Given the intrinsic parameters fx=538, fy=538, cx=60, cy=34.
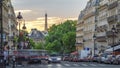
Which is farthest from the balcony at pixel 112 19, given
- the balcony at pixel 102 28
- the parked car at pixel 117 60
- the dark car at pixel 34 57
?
the parked car at pixel 117 60

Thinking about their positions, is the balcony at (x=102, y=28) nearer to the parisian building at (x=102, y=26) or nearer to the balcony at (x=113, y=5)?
the parisian building at (x=102, y=26)

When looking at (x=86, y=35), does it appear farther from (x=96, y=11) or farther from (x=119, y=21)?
(x=119, y=21)

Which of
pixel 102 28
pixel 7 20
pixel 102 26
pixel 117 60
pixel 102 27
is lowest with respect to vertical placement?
pixel 117 60

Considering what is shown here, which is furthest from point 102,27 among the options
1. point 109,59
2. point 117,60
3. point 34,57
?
point 117,60

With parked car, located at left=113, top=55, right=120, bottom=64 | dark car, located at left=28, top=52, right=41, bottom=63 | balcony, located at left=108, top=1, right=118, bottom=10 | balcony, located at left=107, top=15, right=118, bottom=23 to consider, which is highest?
balcony, located at left=108, top=1, right=118, bottom=10

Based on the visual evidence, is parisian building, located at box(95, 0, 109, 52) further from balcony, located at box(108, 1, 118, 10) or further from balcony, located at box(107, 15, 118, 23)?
balcony, located at box(108, 1, 118, 10)

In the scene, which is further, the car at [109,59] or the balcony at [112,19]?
the balcony at [112,19]

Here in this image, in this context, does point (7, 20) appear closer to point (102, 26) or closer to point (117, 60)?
point (102, 26)

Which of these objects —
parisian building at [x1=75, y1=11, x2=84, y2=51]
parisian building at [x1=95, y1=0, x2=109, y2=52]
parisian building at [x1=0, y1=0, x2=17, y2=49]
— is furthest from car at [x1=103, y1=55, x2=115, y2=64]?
parisian building at [x1=75, y1=11, x2=84, y2=51]

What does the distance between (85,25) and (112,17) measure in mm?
54906

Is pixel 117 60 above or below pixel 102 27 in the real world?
below

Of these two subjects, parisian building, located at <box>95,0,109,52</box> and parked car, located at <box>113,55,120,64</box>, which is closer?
parked car, located at <box>113,55,120,64</box>

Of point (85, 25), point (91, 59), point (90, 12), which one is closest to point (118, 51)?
point (91, 59)

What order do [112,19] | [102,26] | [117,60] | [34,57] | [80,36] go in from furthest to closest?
[80,36] < [102,26] < [112,19] < [34,57] < [117,60]
